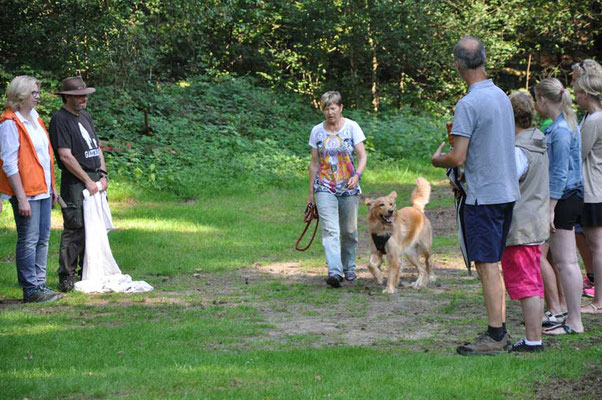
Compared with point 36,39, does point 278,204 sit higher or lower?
lower

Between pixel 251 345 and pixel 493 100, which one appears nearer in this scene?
pixel 493 100

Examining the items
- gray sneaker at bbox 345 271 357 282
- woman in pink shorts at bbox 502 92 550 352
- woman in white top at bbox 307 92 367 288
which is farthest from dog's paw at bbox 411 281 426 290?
woman in pink shorts at bbox 502 92 550 352

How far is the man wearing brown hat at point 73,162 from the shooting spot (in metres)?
8.21

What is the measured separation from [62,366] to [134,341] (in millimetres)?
811

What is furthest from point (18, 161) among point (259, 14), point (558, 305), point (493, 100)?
point (259, 14)

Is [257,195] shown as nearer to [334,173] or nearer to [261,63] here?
[334,173]

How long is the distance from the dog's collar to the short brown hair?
2851 mm

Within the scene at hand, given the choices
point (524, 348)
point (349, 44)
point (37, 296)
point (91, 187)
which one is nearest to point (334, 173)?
point (91, 187)

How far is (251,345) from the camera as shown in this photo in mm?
6207

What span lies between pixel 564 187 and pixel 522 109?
791mm

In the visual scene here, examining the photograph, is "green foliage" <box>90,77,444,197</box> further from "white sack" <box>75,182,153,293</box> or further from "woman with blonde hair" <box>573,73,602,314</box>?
"woman with blonde hair" <box>573,73,602,314</box>

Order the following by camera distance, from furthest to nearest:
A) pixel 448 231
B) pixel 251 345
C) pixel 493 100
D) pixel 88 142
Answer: pixel 448 231 → pixel 88 142 → pixel 251 345 → pixel 493 100

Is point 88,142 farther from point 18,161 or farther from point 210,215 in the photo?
point 210,215

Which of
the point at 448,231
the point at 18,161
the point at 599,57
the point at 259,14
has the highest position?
the point at 259,14
